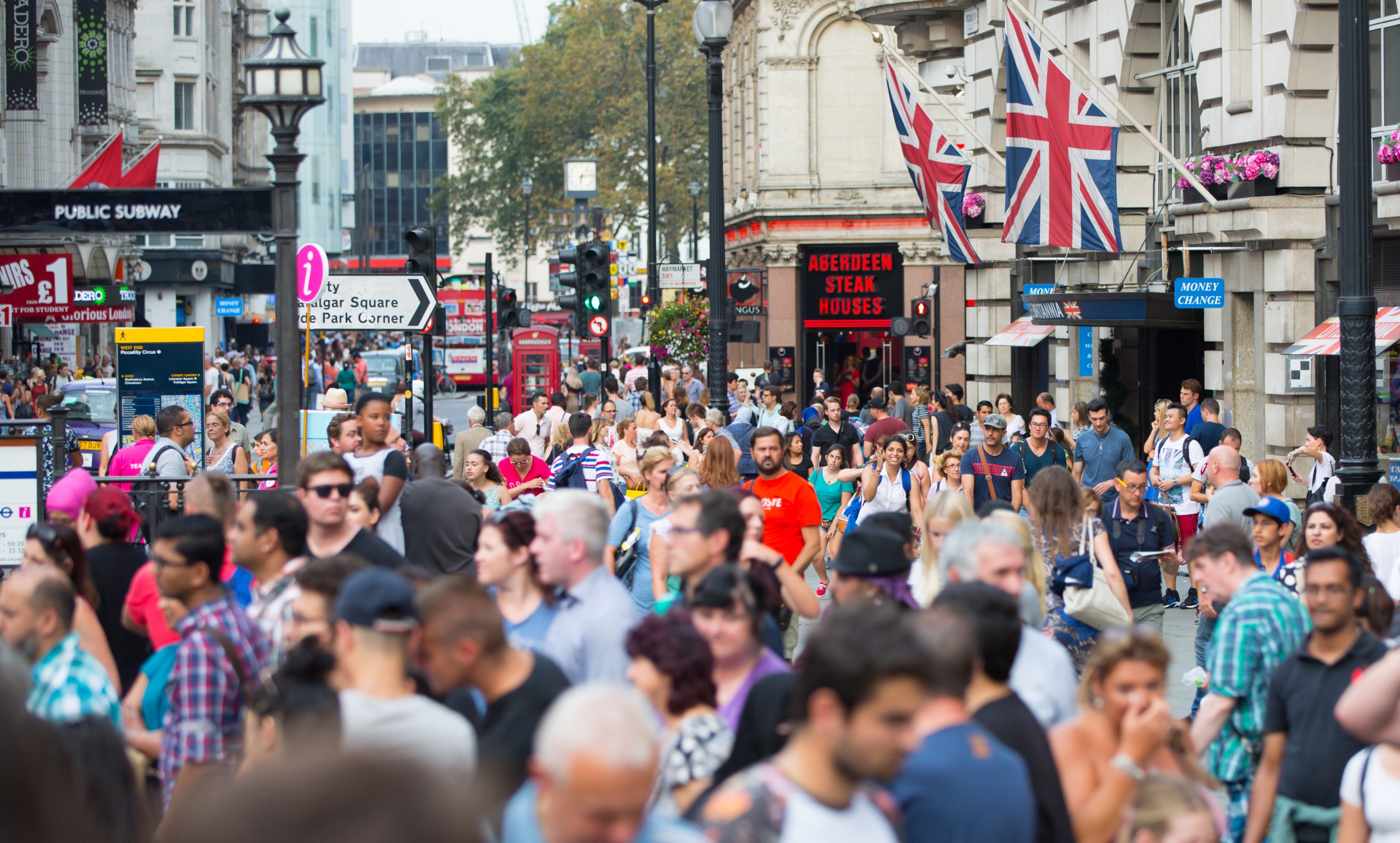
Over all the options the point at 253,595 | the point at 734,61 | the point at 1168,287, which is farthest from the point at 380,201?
the point at 253,595

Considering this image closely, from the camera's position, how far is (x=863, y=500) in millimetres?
14273

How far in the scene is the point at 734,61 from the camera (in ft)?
169

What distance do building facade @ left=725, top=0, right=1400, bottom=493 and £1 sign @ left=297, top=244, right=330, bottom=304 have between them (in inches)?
365

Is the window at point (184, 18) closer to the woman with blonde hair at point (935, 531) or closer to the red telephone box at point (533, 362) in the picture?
the red telephone box at point (533, 362)

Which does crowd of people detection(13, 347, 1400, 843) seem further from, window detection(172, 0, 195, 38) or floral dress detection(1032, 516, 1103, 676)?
window detection(172, 0, 195, 38)

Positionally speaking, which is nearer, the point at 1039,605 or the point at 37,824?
the point at 37,824

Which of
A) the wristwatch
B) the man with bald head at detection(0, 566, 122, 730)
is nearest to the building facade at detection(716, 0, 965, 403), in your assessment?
the man with bald head at detection(0, 566, 122, 730)

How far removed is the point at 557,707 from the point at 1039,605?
367cm

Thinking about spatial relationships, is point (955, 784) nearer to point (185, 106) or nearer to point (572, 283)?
point (572, 283)

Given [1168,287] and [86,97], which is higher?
[86,97]

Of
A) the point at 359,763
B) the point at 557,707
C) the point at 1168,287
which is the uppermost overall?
the point at 1168,287

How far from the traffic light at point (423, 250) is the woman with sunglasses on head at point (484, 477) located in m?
4.71

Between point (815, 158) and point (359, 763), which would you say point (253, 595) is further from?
point (815, 158)

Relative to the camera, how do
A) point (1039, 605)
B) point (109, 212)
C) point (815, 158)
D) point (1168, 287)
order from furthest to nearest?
point (815, 158) < point (1168, 287) < point (109, 212) < point (1039, 605)
